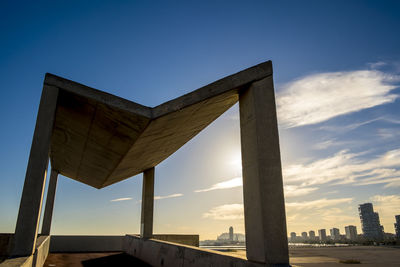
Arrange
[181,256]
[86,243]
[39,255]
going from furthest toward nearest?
[86,243]
[39,255]
[181,256]

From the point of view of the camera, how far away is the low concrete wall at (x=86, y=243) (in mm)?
20703

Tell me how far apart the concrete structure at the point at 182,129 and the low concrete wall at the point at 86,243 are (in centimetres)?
1414

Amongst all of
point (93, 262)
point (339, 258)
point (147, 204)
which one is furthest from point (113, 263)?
point (339, 258)

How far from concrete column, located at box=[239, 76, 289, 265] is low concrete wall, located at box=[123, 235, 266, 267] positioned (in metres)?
0.42

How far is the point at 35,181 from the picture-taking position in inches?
255

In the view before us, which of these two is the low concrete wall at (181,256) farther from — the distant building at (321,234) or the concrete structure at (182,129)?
the distant building at (321,234)

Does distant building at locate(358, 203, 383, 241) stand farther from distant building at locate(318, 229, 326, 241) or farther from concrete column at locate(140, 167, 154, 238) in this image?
concrete column at locate(140, 167, 154, 238)

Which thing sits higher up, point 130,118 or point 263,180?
point 130,118

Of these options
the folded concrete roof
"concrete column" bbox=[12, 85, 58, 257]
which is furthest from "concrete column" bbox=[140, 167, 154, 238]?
"concrete column" bbox=[12, 85, 58, 257]

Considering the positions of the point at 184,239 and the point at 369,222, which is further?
the point at 369,222

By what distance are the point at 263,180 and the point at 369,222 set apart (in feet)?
574

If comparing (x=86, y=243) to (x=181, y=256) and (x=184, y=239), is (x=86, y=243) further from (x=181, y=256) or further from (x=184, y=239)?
(x=181, y=256)

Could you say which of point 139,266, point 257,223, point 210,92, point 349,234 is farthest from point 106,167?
point 349,234

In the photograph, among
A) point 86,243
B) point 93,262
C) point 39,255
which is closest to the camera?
point 39,255
